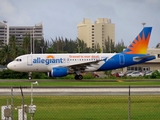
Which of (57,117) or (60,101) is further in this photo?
(60,101)

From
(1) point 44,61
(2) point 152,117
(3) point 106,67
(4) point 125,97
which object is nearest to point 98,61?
(3) point 106,67

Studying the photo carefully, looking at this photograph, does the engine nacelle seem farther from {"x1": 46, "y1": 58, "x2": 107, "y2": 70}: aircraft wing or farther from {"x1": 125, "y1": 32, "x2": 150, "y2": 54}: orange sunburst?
{"x1": 125, "y1": 32, "x2": 150, "y2": 54}: orange sunburst

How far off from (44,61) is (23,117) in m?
33.5

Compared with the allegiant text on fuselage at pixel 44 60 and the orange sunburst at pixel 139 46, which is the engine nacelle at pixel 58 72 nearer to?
the allegiant text on fuselage at pixel 44 60

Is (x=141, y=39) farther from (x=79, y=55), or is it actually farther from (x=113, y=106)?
(x=113, y=106)

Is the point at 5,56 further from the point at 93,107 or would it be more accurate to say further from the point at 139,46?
the point at 93,107

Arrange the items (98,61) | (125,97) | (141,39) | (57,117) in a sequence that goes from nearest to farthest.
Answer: (57,117) < (125,97) < (98,61) < (141,39)

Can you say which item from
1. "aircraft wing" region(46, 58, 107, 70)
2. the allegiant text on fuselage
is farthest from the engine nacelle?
the allegiant text on fuselage

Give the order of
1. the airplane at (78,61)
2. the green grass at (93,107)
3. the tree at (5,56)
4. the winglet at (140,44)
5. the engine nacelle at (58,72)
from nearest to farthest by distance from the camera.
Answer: the green grass at (93,107) < the engine nacelle at (58,72) < the airplane at (78,61) < the winglet at (140,44) < the tree at (5,56)

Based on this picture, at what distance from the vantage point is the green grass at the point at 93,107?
15.7 meters

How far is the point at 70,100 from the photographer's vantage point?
2064cm

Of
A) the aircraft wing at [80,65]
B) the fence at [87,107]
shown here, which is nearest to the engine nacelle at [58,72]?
the aircraft wing at [80,65]

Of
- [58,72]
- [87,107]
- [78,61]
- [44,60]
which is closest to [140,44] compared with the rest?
[78,61]

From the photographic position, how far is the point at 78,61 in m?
46.9
